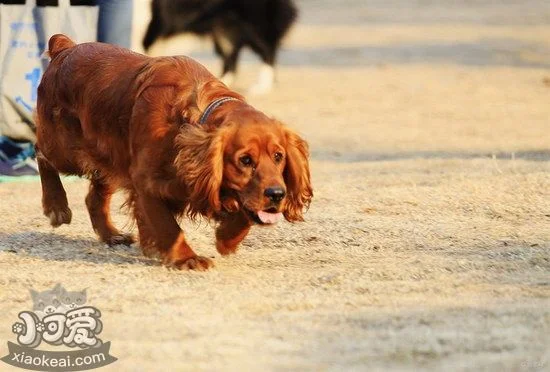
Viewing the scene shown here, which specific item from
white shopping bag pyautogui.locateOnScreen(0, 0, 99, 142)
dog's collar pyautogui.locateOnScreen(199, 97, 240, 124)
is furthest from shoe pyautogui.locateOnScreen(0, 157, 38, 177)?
dog's collar pyautogui.locateOnScreen(199, 97, 240, 124)

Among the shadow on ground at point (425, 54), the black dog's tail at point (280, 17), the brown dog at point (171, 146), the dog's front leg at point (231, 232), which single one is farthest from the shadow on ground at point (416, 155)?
the shadow on ground at point (425, 54)

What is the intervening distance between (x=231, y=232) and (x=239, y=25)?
9609 millimetres

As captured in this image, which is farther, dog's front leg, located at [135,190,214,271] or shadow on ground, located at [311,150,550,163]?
shadow on ground, located at [311,150,550,163]

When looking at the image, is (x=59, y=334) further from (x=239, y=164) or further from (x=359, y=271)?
(x=359, y=271)

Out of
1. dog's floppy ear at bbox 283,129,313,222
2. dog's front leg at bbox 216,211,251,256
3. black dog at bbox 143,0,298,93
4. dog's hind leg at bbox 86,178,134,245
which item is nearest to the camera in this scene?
dog's floppy ear at bbox 283,129,313,222

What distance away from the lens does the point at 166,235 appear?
5586mm

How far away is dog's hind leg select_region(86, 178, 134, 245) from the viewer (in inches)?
250

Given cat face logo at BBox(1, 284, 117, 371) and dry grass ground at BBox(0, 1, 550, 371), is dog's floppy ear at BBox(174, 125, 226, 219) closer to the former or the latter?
dry grass ground at BBox(0, 1, 550, 371)

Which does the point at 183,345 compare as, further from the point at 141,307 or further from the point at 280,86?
the point at 280,86

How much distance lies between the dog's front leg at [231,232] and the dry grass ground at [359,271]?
11cm

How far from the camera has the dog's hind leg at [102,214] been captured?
6352 mm

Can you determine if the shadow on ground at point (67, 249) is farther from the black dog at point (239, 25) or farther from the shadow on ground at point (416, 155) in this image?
the black dog at point (239, 25)

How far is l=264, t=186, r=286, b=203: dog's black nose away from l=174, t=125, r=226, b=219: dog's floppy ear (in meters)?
0.22

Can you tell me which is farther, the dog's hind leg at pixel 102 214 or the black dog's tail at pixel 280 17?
the black dog's tail at pixel 280 17
